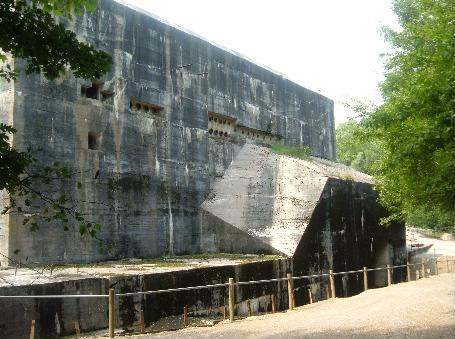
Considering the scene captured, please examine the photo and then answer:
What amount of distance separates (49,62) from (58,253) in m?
7.00

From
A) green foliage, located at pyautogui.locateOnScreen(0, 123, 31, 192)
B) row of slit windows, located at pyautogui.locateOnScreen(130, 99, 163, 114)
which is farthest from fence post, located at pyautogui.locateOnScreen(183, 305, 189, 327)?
row of slit windows, located at pyautogui.locateOnScreen(130, 99, 163, 114)

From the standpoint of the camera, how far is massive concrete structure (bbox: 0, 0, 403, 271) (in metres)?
10.5

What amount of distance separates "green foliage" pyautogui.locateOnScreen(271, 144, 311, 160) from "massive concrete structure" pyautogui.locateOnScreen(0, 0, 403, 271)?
1.23 m

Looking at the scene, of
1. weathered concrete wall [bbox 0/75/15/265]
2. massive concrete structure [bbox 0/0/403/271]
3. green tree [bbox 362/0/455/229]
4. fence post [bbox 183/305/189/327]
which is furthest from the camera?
massive concrete structure [bbox 0/0/403/271]

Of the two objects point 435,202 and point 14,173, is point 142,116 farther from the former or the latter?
point 14,173

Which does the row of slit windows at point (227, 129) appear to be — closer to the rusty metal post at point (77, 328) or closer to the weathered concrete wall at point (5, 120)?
the weathered concrete wall at point (5, 120)

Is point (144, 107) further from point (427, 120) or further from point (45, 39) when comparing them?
point (45, 39)

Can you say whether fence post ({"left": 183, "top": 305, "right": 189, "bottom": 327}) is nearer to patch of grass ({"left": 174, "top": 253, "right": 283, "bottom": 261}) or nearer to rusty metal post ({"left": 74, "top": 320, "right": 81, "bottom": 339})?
rusty metal post ({"left": 74, "top": 320, "right": 81, "bottom": 339})

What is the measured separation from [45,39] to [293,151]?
14.8 metres

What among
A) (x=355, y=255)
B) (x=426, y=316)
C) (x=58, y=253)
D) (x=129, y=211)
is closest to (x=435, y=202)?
(x=426, y=316)

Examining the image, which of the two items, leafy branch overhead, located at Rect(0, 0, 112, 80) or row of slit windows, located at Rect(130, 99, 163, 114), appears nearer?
leafy branch overhead, located at Rect(0, 0, 112, 80)

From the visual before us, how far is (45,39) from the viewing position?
3.92 metres

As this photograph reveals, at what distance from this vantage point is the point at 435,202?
912 cm

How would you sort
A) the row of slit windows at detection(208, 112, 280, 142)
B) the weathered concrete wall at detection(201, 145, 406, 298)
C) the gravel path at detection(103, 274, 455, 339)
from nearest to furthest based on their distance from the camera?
the gravel path at detection(103, 274, 455, 339)
the weathered concrete wall at detection(201, 145, 406, 298)
the row of slit windows at detection(208, 112, 280, 142)
